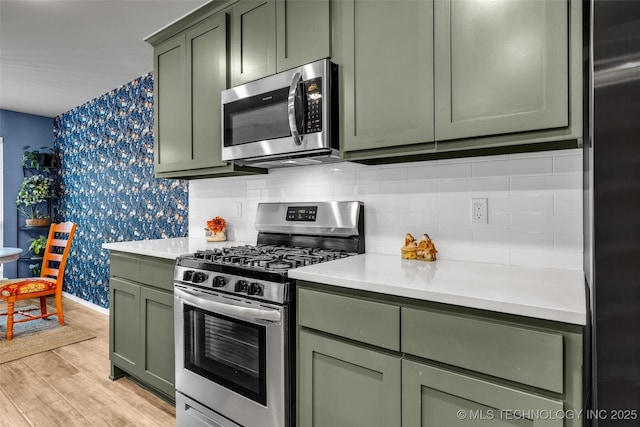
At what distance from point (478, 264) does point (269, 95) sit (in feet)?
4.39

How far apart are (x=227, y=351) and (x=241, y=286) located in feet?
1.16

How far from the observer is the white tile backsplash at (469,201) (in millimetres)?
1495

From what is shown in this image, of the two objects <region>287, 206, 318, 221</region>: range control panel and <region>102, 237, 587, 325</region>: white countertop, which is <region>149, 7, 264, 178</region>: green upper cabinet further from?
<region>102, 237, 587, 325</region>: white countertop

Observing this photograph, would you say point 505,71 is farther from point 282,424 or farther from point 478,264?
point 282,424

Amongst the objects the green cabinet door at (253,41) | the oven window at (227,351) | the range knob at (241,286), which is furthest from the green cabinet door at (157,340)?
the green cabinet door at (253,41)

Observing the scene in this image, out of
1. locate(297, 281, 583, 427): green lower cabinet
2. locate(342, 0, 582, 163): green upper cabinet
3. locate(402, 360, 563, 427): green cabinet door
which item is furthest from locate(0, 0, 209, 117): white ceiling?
locate(402, 360, 563, 427): green cabinet door

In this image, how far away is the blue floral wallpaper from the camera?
3.47 meters

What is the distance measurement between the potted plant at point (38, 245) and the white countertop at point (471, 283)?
16.6ft

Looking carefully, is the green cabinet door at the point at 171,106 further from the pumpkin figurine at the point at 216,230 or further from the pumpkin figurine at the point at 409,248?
the pumpkin figurine at the point at 409,248

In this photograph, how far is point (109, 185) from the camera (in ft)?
13.6

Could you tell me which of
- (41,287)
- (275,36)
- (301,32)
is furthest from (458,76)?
(41,287)

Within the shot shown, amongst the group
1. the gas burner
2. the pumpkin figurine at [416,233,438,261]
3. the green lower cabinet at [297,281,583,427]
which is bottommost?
the green lower cabinet at [297,281,583,427]

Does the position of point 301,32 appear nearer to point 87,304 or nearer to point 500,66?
point 500,66

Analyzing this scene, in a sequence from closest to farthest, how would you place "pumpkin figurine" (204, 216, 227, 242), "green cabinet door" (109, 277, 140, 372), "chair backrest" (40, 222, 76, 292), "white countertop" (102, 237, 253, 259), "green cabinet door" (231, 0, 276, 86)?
"green cabinet door" (231, 0, 276, 86)
"white countertop" (102, 237, 253, 259)
"green cabinet door" (109, 277, 140, 372)
"pumpkin figurine" (204, 216, 227, 242)
"chair backrest" (40, 222, 76, 292)
